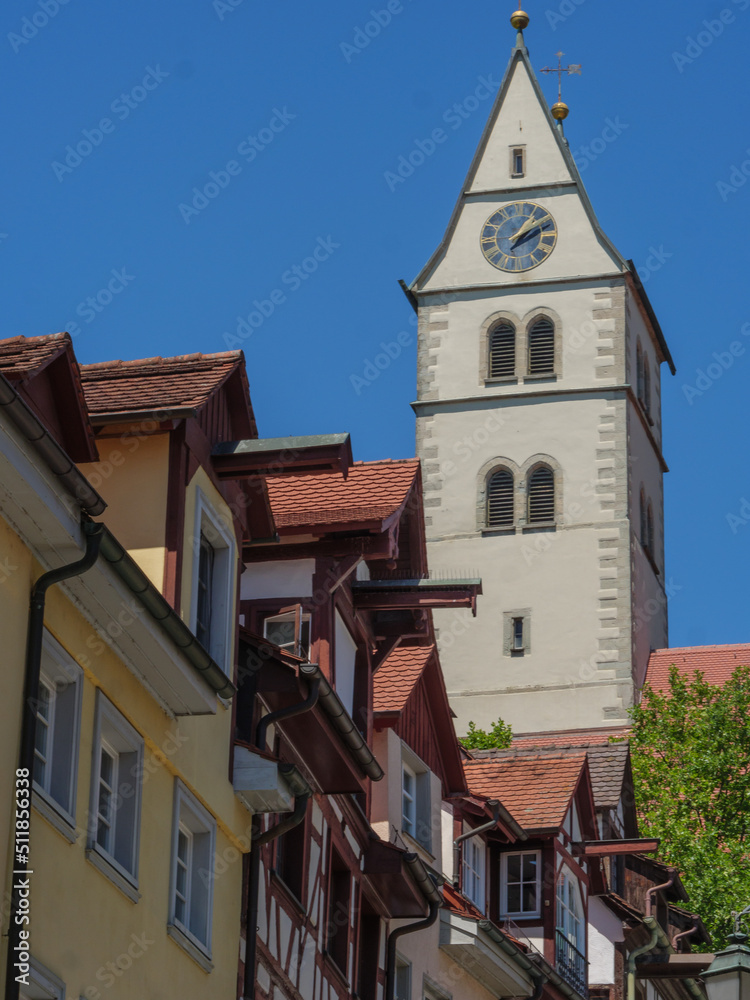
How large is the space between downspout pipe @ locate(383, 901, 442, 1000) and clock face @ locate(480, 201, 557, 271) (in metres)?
48.4

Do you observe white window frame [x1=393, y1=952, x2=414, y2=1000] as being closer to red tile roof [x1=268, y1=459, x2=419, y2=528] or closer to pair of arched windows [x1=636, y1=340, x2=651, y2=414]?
red tile roof [x1=268, y1=459, x2=419, y2=528]

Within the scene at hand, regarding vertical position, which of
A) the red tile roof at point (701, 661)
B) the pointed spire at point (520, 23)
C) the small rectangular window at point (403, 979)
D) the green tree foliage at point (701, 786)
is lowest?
the small rectangular window at point (403, 979)

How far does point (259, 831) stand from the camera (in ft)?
46.1

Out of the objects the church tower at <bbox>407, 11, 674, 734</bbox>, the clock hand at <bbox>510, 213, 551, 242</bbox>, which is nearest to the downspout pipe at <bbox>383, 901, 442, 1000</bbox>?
the church tower at <bbox>407, 11, 674, 734</bbox>

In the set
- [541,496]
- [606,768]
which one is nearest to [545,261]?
[541,496]

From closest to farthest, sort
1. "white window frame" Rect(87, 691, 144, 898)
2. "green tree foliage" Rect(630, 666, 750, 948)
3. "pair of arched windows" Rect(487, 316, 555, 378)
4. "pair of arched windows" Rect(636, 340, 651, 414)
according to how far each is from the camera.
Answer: "white window frame" Rect(87, 691, 144, 898), "green tree foliage" Rect(630, 666, 750, 948), "pair of arched windows" Rect(487, 316, 555, 378), "pair of arched windows" Rect(636, 340, 651, 414)

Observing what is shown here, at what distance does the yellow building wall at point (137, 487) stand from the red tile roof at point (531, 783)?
33.5ft

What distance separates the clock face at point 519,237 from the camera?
65000 millimetres

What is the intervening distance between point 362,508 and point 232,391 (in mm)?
2727

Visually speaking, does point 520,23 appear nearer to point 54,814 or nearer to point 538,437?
point 538,437

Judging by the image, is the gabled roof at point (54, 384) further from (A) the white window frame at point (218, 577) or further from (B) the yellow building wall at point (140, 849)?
(A) the white window frame at point (218, 577)

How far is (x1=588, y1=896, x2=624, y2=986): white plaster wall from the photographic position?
24797 mm

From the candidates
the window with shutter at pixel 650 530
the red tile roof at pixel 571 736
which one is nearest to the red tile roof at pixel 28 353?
the red tile roof at pixel 571 736

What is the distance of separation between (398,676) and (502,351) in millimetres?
44522
